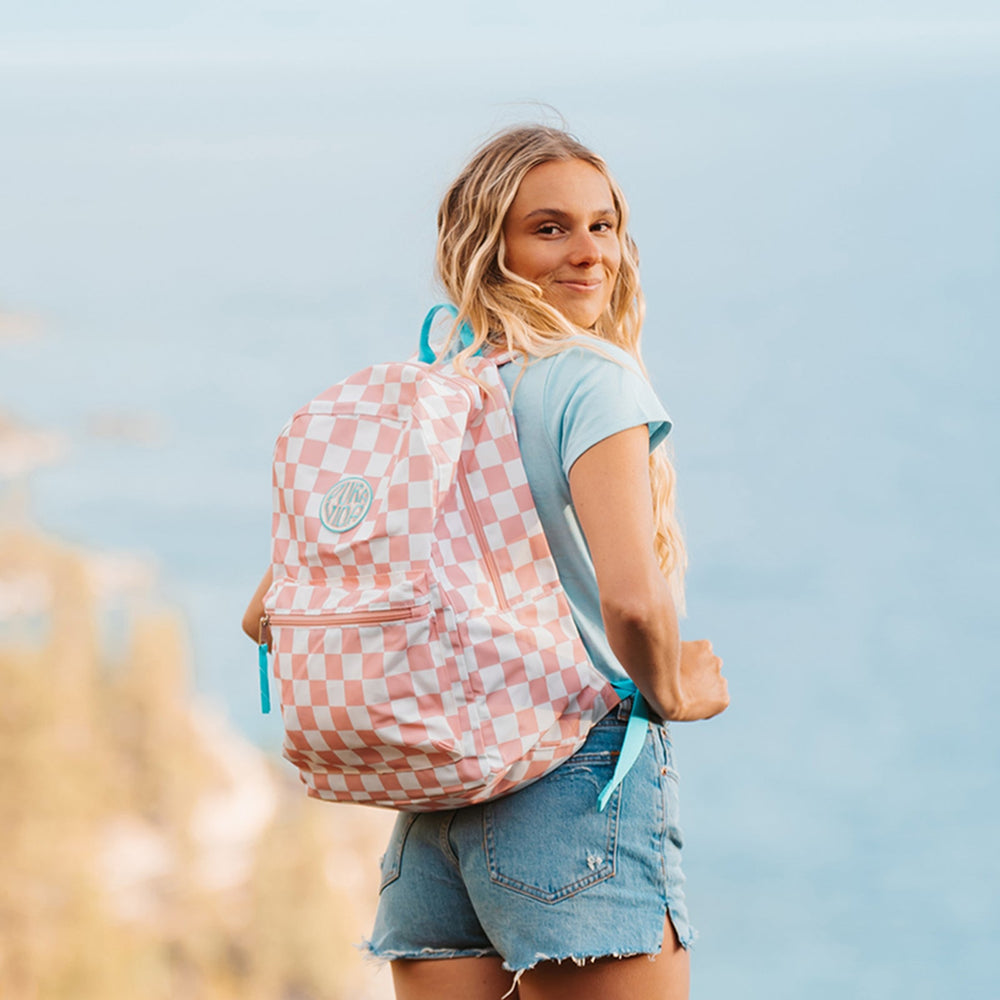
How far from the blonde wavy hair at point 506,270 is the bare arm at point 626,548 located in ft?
0.37

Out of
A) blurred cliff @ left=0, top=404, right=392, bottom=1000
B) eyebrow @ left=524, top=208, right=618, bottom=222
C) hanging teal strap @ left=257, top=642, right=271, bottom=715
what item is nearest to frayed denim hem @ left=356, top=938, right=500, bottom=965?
hanging teal strap @ left=257, top=642, right=271, bottom=715

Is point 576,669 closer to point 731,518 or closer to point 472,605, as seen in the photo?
point 472,605

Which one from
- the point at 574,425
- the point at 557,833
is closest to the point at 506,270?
the point at 574,425

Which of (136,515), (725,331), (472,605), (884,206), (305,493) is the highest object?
(884,206)

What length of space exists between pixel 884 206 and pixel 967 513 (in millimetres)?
2352

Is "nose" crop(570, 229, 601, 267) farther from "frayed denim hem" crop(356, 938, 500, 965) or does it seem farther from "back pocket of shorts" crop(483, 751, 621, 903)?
"frayed denim hem" crop(356, 938, 500, 965)

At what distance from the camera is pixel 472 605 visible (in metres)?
1.00

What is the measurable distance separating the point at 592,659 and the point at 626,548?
0.44 ft

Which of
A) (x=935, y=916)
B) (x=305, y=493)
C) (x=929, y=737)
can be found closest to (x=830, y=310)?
(x=929, y=737)

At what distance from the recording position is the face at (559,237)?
1146mm

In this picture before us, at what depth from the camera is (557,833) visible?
3.34 ft

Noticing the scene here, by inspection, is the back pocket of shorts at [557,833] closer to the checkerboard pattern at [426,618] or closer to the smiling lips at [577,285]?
the checkerboard pattern at [426,618]

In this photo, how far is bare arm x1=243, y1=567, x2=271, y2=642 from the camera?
1.23 meters

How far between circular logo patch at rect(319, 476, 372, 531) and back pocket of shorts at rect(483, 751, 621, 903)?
0.77 ft
